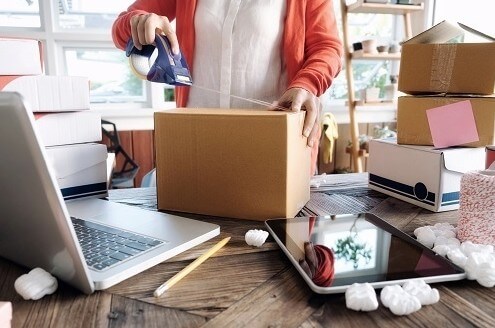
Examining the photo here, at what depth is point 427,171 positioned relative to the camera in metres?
0.84

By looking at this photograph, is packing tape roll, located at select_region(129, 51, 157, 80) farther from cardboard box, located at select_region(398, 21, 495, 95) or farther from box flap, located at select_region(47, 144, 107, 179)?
cardboard box, located at select_region(398, 21, 495, 95)

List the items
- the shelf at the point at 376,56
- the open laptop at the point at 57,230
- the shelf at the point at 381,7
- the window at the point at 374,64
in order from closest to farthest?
the open laptop at the point at 57,230, the shelf at the point at 381,7, the shelf at the point at 376,56, the window at the point at 374,64

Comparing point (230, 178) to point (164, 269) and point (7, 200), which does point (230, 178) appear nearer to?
point (164, 269)

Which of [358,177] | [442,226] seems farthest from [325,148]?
[442,226]

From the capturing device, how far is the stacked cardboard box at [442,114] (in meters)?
0.82

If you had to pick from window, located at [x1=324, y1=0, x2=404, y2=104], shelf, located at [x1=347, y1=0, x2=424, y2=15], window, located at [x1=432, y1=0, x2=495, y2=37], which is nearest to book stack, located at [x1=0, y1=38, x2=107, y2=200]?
shelf, located at [x1=347, y1=0, x2=424, y2=15]

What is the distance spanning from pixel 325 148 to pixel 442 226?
2.13 m

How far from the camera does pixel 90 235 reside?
23.4 inches

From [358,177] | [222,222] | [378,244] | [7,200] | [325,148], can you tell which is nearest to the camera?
[7,200]

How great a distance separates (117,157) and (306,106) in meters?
2.00

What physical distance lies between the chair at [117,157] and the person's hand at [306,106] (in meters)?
1.69

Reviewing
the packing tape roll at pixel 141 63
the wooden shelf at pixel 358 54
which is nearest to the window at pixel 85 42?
the wooden shelf at pixel 358 54

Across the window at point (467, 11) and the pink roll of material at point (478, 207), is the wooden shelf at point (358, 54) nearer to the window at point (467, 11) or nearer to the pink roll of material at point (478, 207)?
the window at point (467, 11)

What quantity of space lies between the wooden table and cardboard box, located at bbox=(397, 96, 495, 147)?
1.49 ft
